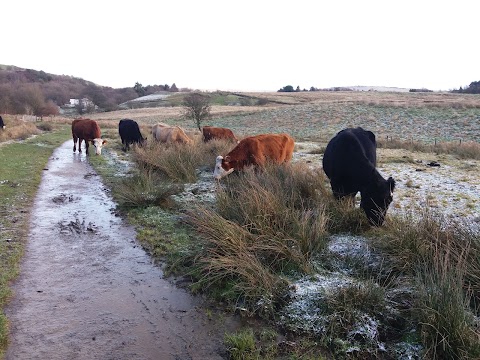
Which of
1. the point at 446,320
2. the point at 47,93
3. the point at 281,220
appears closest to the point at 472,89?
the point at 281,220

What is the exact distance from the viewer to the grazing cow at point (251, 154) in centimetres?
925

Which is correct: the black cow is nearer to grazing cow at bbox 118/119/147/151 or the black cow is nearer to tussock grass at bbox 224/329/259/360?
tussock grass at bbox 224/329/259/360

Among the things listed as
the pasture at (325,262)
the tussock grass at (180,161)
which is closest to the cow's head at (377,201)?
the pasture at (325,262)

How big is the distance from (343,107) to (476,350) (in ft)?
137

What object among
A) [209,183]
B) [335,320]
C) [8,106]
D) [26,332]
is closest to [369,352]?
[335,320]

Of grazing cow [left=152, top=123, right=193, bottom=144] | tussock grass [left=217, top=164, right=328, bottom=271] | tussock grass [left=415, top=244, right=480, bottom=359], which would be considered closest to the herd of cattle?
tussock grass [left=217, top=164, right=328, bottom=271]

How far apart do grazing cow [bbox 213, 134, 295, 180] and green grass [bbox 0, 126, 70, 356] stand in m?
4.32

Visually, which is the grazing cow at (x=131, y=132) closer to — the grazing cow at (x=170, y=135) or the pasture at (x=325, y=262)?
the grazing cow at (x=170, y=135)

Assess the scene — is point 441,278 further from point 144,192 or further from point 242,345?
point 144,192

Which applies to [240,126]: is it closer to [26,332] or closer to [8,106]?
[8,106]

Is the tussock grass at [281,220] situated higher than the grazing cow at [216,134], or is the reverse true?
the grazing cow at [216,134]

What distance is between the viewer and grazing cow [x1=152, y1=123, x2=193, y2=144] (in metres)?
16.3

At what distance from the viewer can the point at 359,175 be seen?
254 inches

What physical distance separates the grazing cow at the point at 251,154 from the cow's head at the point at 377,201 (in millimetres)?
3471
